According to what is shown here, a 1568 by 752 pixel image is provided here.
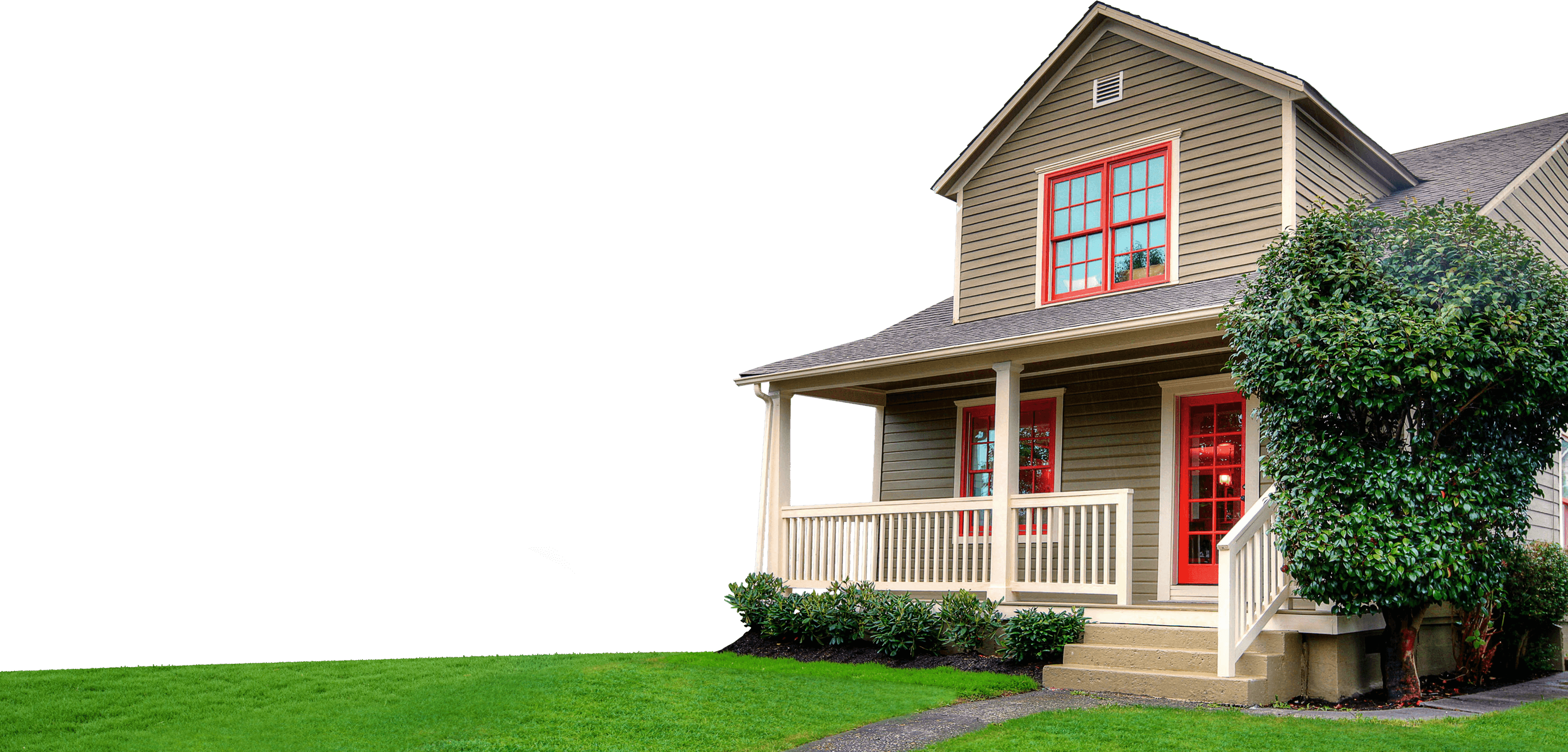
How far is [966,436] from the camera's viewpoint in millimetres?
13305

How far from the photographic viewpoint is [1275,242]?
10.3 meters

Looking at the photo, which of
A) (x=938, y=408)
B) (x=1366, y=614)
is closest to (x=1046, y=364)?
(x=938, y=408)

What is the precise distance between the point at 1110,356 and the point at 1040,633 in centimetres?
319

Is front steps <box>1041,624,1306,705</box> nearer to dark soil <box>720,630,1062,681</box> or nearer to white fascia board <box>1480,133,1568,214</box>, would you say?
dark soil <box>720,630,1062,681</box>

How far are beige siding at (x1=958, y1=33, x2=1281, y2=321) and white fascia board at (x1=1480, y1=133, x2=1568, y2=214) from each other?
1.96 m

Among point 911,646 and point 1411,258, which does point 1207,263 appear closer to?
point 1411,258

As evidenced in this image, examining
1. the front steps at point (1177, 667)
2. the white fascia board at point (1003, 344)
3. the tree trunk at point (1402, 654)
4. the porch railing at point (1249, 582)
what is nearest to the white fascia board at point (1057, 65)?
the white fascia board at point (1003, 344)

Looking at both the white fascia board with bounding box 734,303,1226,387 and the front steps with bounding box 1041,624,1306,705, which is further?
the white fascia board with bounding box 734,303,1226,387

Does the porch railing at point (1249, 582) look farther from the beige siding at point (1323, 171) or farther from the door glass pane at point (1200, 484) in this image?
the beige siding at point (1323, 171)

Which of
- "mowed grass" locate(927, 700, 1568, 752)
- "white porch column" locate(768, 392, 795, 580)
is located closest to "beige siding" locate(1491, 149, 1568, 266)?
"mowed grass" locate(927, 700, 1568, 752)

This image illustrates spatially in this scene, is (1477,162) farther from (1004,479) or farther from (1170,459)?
(1004,479)

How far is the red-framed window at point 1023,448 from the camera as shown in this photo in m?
12.5

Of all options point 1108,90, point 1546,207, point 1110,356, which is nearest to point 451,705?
point 1110,356

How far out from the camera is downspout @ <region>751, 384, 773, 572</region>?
1248 cm
